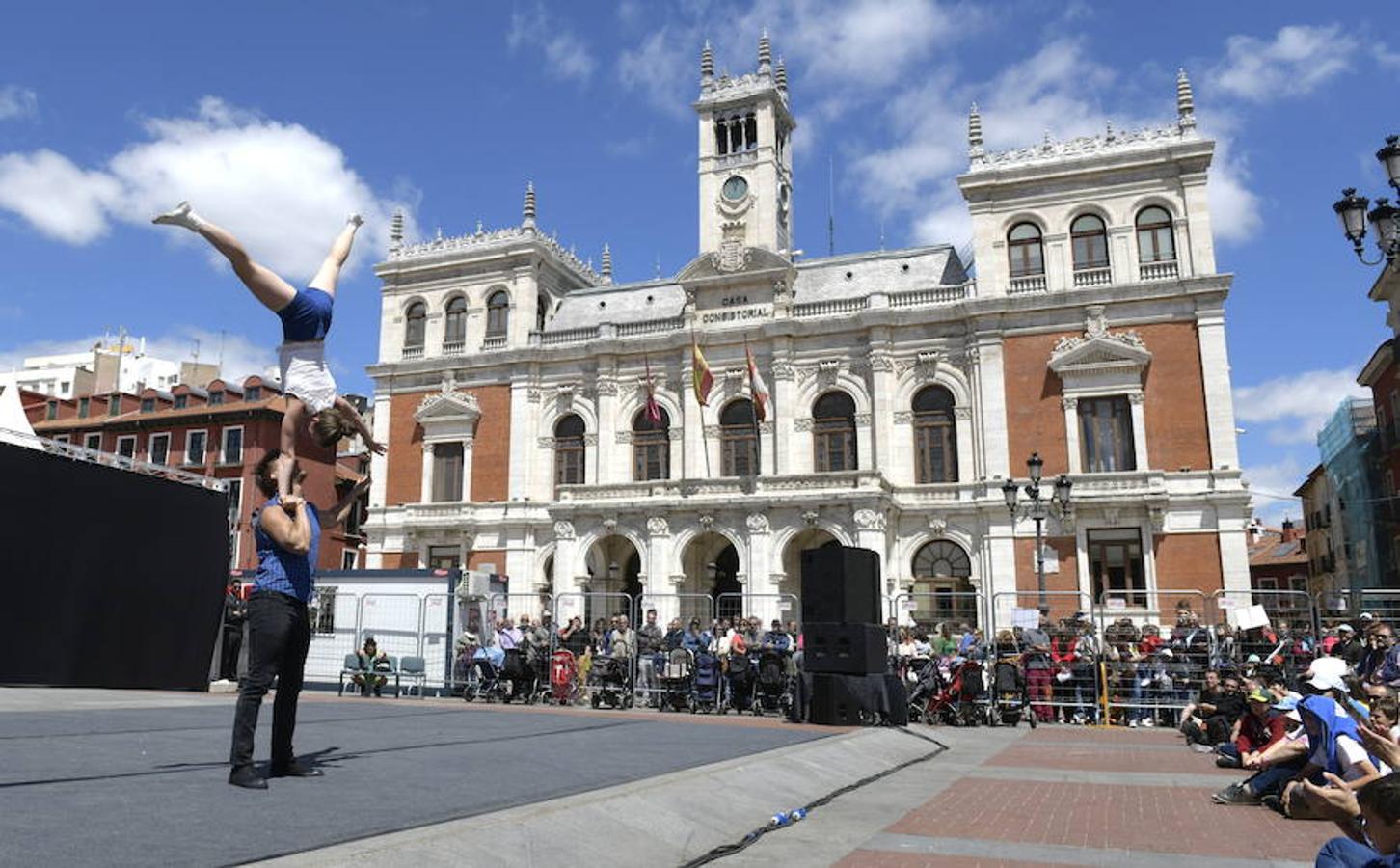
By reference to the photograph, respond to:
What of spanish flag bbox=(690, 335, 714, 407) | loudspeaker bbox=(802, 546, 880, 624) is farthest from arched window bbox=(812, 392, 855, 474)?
loudspeaker bbox=(802, 546, 880, 624)

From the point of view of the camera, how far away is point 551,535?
3481 centimetres

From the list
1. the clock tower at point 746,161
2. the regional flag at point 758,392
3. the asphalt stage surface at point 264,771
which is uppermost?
the clock tower at point 746,161

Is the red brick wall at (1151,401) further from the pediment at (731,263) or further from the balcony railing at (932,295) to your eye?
the pediment at (731,263)

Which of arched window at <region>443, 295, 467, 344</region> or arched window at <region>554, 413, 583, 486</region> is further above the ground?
arched window at <region>443, 295, 467, 344</region>

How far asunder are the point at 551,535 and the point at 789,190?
16.0 meters

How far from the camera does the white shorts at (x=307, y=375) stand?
5977mm

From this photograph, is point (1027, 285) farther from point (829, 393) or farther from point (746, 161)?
point (746, 161)

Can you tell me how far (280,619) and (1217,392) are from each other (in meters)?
29.1

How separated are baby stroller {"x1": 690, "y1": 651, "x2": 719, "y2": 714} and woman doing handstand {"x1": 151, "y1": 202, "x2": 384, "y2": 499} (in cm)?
1194

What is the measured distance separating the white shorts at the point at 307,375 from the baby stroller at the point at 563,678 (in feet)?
43.5

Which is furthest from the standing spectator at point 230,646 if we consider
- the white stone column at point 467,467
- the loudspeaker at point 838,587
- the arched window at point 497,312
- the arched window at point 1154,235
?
the arched window at point 1154,235

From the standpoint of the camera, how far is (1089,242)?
3103cm

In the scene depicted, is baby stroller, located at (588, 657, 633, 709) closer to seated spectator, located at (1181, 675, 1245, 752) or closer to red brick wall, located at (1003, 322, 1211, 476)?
seated spectator, located at (1181, 675, 1245, 752)

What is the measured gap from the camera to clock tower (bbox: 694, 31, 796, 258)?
35750 mm
